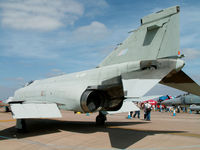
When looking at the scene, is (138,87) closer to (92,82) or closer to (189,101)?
(92,82)

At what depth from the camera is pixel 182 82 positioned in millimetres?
6969

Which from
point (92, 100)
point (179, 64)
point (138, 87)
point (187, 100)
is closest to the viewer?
point (138, 87)

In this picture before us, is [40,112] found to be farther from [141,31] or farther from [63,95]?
[141,31]

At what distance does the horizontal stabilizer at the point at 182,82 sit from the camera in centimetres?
674

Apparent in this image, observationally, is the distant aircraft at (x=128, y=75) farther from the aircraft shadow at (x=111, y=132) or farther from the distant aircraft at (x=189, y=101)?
the distant aircraft at (x=189, y=101)

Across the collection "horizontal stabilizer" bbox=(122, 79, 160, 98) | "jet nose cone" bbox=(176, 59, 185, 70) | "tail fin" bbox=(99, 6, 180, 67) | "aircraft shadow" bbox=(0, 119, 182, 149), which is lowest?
"aircraft shadow" bbox=(0, 119, 182, 149)

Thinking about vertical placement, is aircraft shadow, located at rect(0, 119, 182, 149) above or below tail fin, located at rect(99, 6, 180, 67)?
below

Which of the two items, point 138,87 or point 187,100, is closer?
point 138,87

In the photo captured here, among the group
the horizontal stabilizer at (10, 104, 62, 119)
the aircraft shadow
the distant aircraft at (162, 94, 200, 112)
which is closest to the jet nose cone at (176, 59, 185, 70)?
the aircraft shadow

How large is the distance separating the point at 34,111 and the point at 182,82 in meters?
5.63

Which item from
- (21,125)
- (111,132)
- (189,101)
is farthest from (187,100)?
(21,125)

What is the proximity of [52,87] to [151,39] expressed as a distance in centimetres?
498

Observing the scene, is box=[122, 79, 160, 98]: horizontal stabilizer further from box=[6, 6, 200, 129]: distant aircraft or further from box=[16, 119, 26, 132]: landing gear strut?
box=[16, 119, 26, 132]: landing gear strut

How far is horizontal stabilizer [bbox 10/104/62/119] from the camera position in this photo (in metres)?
7.12
